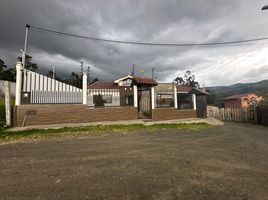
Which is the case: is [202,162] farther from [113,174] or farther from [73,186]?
[73,186]

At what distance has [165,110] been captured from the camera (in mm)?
14391

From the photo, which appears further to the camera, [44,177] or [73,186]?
[44,177]

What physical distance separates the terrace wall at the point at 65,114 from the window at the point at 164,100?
7.54 feet

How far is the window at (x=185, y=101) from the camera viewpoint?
612 inches

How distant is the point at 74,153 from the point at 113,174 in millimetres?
2085

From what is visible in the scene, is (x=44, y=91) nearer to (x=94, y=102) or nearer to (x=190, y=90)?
(x=94, y=102)

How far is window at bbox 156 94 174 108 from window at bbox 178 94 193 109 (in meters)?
0.98

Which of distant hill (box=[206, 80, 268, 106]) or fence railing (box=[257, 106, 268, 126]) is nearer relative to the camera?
fence railing (box=[257, 106, 268, 126])

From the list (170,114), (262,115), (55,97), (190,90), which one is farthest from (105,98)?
(262,115)

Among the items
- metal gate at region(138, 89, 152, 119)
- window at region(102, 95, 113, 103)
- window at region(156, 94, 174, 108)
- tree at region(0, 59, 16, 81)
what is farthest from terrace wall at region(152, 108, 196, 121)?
tree at region(0, 59, 16, 81)

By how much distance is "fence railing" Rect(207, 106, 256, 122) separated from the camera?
1512cm

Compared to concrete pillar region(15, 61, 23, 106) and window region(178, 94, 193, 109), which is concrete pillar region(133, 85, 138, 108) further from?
concrete pillar region(15, 61, 23, 106)

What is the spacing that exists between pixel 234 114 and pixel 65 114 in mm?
15360

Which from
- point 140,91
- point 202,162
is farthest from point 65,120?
point 202,162
